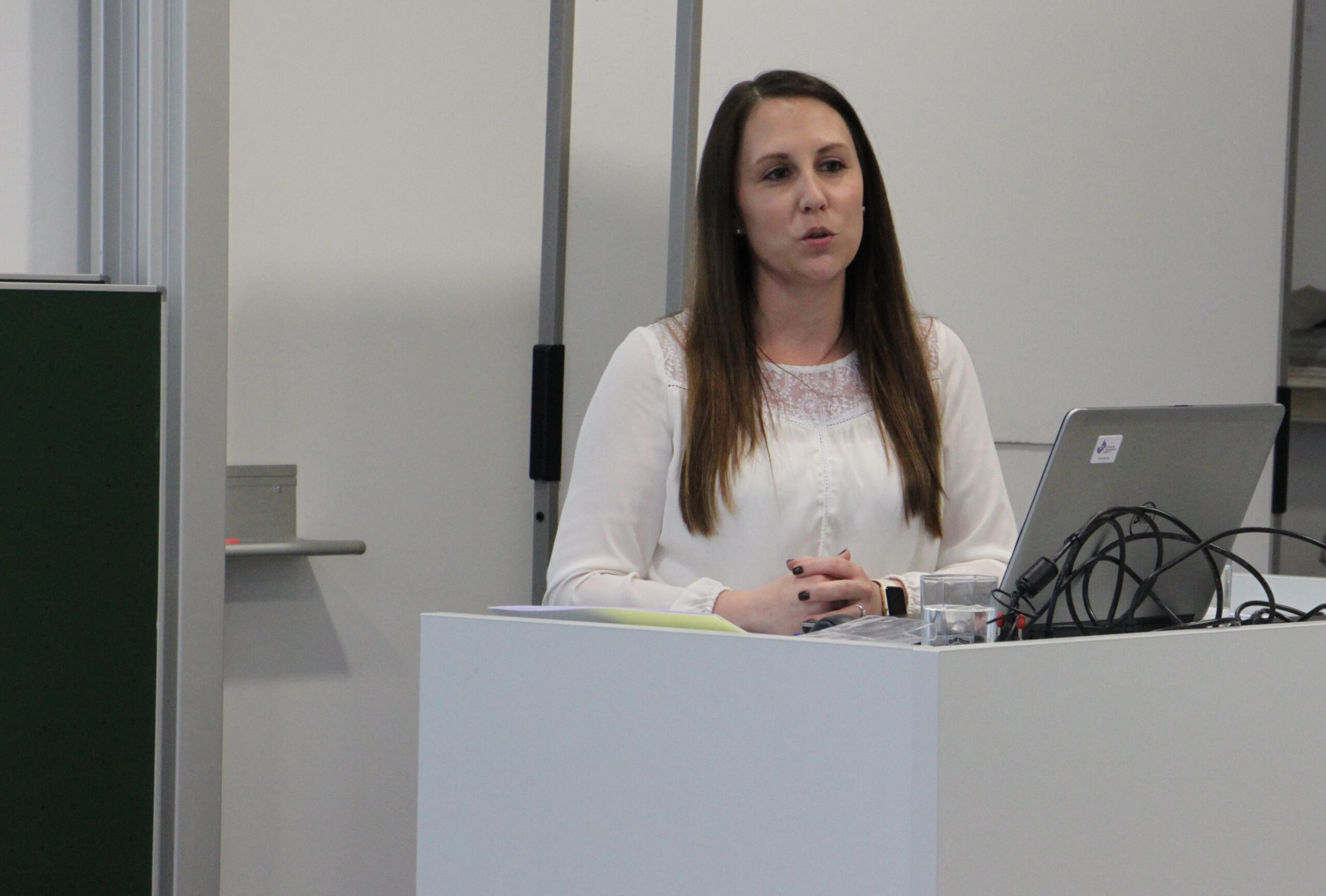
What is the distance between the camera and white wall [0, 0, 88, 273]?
2.39 meters

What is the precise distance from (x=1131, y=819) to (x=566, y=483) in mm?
1975

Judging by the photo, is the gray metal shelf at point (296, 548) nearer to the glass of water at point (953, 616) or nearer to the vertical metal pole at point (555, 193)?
the vertical metal pole at point (555, 193)

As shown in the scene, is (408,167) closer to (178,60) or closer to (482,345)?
(482,345)

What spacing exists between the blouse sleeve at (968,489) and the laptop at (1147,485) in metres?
0.57

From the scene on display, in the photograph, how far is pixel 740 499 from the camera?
70.6 inches

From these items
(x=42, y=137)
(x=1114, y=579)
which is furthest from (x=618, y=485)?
(x=42, y=137)

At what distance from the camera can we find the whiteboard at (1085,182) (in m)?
3.13

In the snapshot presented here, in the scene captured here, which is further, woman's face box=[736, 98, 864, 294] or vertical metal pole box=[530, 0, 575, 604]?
vertical metal pole box=[530, 0, 575, 604]

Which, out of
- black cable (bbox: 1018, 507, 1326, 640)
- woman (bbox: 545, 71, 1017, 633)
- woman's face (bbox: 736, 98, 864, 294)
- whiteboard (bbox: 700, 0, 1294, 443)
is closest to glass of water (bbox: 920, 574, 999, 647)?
black cable (bbox: 1018, 507, 1326, 640)

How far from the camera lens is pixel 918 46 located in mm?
3092

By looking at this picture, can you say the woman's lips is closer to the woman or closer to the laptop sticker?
the woman

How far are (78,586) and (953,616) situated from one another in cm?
164

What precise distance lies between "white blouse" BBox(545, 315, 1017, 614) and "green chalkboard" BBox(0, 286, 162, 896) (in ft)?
2.74

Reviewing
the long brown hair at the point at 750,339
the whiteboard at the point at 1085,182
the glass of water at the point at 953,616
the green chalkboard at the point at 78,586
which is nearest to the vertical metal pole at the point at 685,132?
the whiteboard at the point at 1085,182
